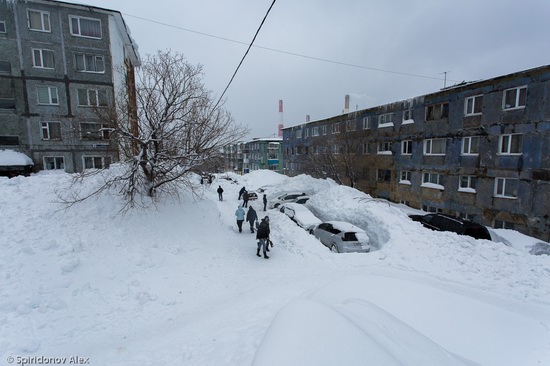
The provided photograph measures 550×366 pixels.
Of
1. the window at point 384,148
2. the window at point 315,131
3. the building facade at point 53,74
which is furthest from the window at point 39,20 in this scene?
the window at point 384,148

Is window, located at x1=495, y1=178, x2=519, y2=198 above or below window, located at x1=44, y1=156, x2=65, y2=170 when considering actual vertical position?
below

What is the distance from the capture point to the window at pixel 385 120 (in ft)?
78.0

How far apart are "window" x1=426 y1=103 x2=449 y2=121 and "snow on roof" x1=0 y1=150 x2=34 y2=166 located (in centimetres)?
3251

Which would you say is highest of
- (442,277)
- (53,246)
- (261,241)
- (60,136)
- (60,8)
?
(60,8)

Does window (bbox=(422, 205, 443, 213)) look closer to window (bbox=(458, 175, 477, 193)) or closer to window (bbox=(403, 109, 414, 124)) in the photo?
window (bbox=(458, 175, 477, 193))

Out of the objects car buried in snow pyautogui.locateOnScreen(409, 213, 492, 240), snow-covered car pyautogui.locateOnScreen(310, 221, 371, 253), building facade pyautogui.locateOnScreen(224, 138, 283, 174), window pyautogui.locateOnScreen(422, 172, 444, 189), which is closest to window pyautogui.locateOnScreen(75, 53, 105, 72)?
snow-covered car pyautogui.locateOnScreen(310, 221, 371, 253)

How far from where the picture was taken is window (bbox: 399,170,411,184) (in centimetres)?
2208

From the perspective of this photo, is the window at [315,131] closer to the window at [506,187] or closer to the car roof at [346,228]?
the window at [506,187]

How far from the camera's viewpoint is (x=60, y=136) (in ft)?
69.6

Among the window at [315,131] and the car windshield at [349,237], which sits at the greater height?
the window at [315,131]

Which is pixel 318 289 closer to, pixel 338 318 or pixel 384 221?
pixel 338 318

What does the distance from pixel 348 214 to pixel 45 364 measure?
14.0m

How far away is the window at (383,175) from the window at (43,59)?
102 feet

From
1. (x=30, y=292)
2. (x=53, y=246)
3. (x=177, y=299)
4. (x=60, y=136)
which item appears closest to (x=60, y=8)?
(x=60, y=136)
